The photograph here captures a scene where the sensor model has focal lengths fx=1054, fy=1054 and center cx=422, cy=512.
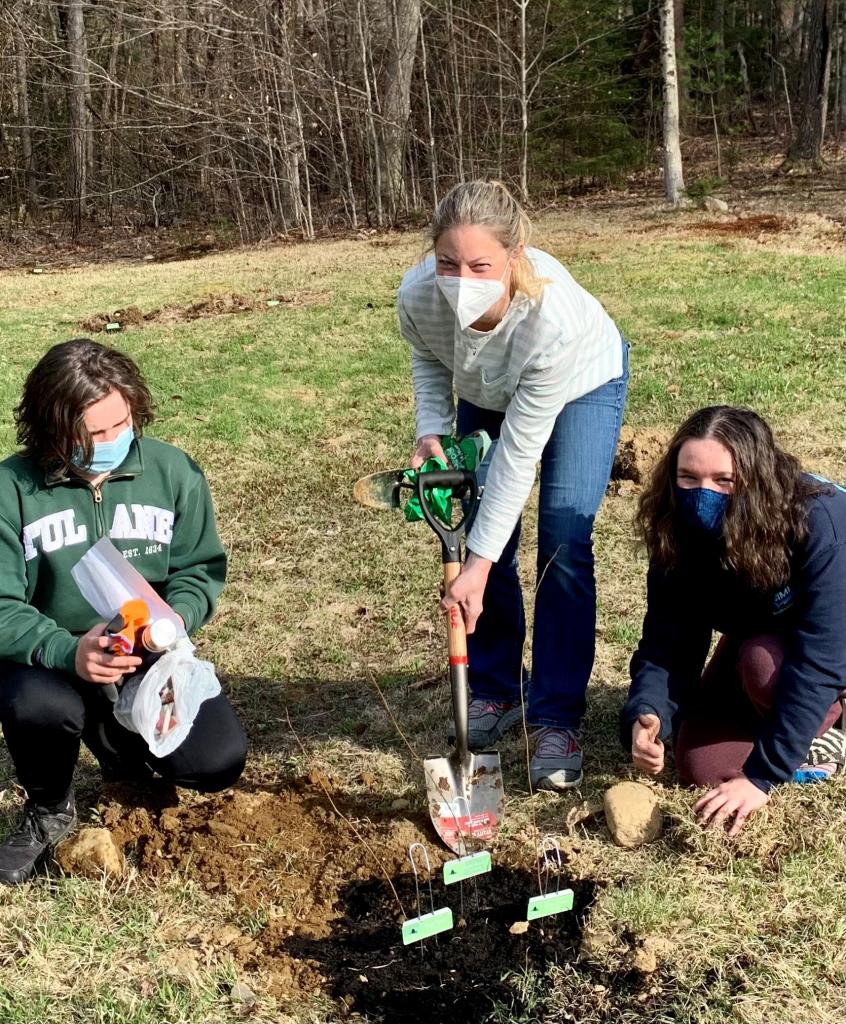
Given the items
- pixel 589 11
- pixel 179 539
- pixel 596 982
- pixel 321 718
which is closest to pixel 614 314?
pixel 321 718

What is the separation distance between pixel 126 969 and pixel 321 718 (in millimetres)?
1389

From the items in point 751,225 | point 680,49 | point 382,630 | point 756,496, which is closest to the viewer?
point 756,496

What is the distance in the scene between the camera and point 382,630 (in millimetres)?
4426

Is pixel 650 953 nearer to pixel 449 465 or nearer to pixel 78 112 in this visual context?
pixel 449 465

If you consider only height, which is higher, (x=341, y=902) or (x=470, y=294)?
(x=470, y=294)

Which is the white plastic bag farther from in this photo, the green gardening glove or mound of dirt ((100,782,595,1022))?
the green gardening glove

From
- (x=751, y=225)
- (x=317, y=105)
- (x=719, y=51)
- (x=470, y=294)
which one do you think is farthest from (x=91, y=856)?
(x=719, y=51)

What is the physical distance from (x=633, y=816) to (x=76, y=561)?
1637 millimetres

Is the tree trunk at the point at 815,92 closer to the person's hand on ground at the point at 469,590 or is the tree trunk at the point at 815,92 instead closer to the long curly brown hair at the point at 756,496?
the long curly brown hair at the point at 756,496

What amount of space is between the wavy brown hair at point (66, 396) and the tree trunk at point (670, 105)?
1486 cm

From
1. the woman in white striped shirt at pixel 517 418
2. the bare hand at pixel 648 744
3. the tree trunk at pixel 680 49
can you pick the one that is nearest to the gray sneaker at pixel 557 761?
the woman in white striped shirt at pixel 517 418

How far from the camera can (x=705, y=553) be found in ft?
9.45

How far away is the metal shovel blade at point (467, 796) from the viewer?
9.27 ft

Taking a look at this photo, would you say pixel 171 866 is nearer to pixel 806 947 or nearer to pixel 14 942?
pixel 14 942
